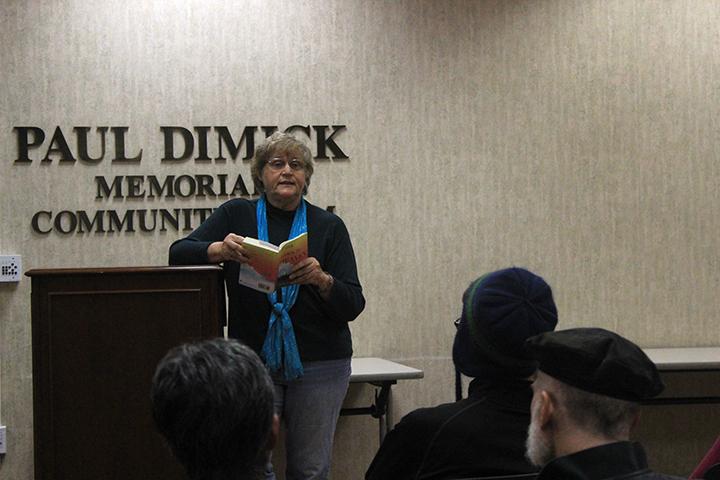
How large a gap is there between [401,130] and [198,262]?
6.47 feet

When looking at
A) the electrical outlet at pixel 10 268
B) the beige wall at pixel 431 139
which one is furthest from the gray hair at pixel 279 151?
the electrical outlet at pixel 10 268

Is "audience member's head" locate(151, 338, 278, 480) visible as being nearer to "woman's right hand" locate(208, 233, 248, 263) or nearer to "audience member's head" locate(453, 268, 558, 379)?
"audience member's head" locate(453, 268, 558, 379)

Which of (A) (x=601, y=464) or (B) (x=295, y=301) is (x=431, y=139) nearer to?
(B) (x=295, y=301)

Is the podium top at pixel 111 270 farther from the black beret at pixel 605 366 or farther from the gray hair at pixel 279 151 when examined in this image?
the black beret at pixel 605 366

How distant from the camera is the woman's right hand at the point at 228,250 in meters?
3.12

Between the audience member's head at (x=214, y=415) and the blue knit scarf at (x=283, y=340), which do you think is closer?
the audience member's head at (x=214, y=415)

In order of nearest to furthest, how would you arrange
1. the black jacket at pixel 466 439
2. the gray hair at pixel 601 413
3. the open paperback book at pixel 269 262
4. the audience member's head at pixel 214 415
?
the audience member's head at pixel 214 415 < the gray hair at pixel 601 413 < the black jacket at pixel 466 439 < the open paperback book at pixel 269 262

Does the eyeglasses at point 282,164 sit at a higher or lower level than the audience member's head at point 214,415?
higher

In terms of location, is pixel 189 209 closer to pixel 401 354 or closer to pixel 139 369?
pixel 401 354

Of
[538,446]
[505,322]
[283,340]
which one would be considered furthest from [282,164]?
[538,446]

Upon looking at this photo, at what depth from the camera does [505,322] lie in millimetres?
1907

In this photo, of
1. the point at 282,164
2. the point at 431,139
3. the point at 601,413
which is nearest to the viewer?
the point at 601,413

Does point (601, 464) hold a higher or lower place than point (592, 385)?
lower

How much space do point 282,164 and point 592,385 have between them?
208cm
